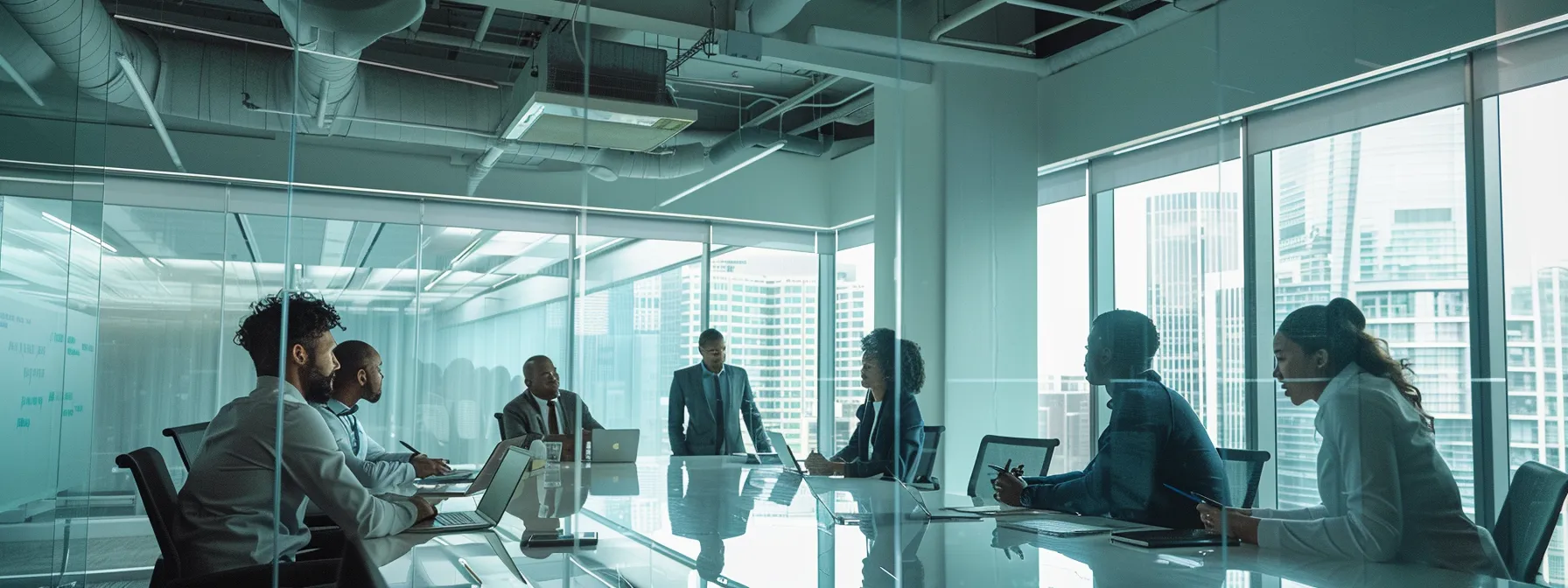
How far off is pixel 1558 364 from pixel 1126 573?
1.32 metres

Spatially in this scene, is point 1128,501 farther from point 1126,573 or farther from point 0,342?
point 0,342

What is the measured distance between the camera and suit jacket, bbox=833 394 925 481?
4.59 m

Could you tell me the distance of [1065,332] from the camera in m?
4.09

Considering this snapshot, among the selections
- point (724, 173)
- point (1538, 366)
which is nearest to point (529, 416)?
point (724, 173)

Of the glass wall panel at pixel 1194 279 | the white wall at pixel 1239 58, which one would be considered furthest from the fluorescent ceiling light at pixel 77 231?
the white wall at pixel 1239 58

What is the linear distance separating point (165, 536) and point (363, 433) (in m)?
1.09

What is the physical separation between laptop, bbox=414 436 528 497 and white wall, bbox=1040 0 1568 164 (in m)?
2.65

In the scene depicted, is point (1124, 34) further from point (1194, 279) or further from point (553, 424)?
point (553, 424)

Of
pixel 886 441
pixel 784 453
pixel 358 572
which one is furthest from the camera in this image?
pixel 886 441

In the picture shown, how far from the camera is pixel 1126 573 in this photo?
2172 millimetres

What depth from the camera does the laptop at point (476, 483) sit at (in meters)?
3.35

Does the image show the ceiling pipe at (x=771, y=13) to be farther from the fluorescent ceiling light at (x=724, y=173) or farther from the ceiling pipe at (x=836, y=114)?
the fluorescent ceiling light at (x=724, y=173)

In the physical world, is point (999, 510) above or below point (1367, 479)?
below

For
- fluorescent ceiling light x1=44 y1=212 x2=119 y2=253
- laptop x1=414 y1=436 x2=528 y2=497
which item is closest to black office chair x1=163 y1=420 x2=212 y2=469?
fluorescent ceiling light x1=44 y1=212 x2=119 y2=253
